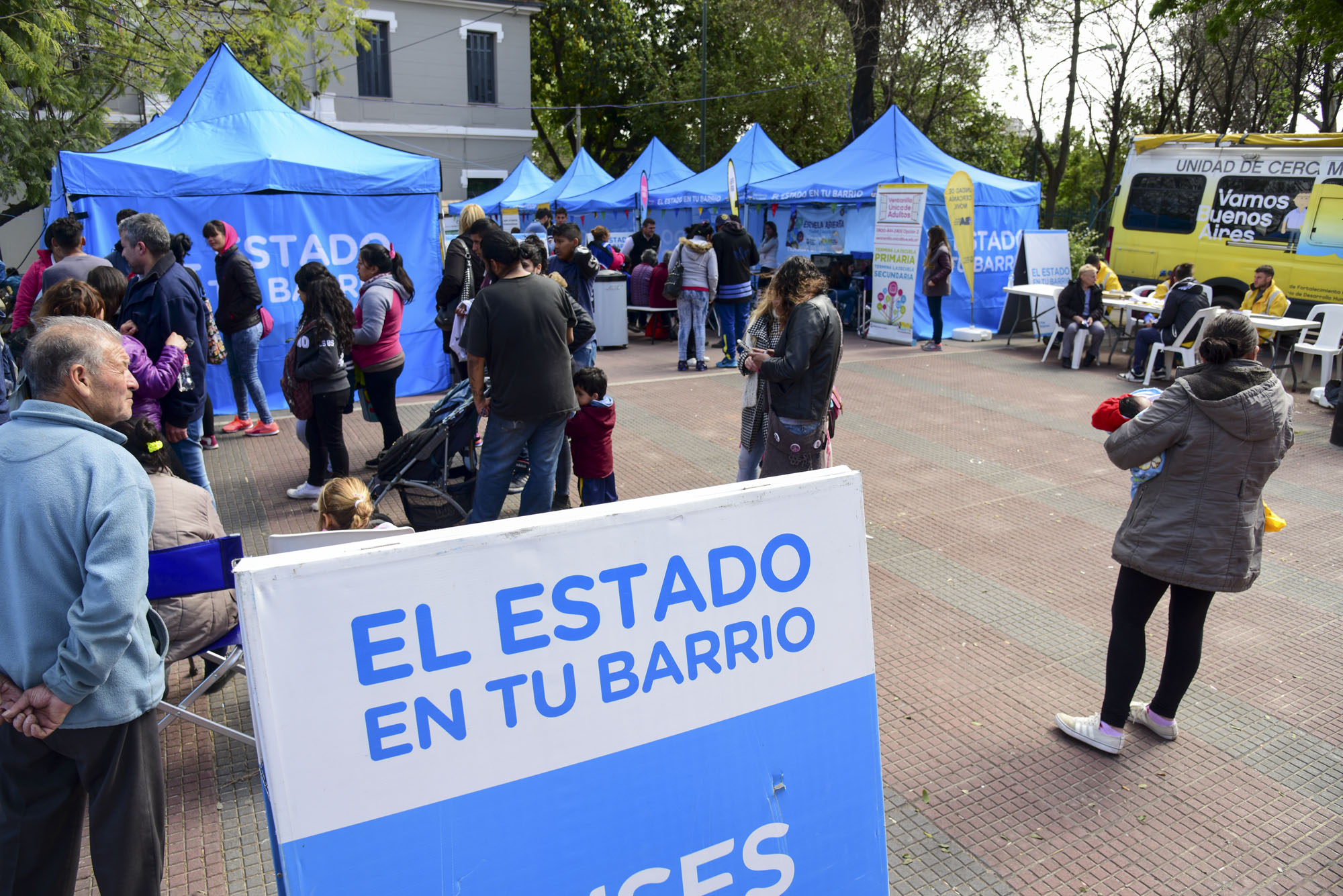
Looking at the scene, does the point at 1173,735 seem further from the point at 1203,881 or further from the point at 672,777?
the point at 672,777

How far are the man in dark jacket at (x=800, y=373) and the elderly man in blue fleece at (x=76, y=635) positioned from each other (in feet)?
9.42

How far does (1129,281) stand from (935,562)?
11.1 m

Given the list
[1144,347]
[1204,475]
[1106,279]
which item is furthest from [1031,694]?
[1106,279]

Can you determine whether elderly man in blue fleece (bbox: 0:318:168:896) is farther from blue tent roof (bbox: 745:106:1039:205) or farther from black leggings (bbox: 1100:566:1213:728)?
blue tent roof (bbox: 745:106:1039:205)

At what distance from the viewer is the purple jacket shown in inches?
181

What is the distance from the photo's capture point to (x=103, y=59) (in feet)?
44.8

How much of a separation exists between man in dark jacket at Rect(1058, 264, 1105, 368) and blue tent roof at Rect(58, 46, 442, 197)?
811 centimetres

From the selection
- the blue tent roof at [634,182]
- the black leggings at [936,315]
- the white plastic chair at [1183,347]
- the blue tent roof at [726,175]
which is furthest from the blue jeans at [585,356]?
the blue tent roof at [634,182]

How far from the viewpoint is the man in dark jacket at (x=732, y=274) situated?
10.9m

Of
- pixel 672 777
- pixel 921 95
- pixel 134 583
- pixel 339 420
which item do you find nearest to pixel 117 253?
pixel 339 420

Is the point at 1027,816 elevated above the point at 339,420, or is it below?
below

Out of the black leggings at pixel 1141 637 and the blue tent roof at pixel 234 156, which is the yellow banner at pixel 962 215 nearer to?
the blue tent roof at pixel 234 156

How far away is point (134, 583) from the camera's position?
2.09 metres

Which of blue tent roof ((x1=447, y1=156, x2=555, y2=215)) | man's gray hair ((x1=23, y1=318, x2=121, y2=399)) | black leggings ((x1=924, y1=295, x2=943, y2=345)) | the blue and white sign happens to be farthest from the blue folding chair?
blue tent roof ((x1=447, y1=156, x2=555, y2=215))
